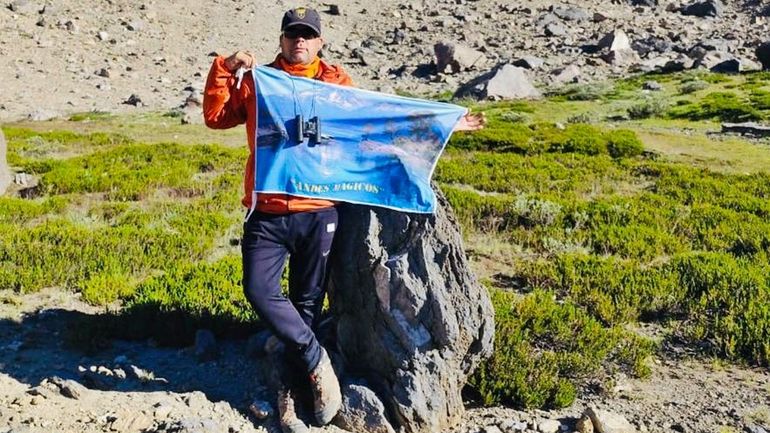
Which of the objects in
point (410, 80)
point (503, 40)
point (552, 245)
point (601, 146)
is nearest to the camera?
point (552, 245)

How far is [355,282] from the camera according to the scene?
5227 mm

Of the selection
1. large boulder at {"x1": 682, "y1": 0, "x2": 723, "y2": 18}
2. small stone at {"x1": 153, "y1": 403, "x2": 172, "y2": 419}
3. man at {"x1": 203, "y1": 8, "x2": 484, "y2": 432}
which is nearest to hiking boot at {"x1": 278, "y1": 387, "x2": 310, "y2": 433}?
man at {"x1": 203, "y1": 8, "x2": 484, "y2": 432}

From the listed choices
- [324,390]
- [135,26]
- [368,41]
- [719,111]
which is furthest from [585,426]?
[135,26]

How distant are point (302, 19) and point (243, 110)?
2.26 feet

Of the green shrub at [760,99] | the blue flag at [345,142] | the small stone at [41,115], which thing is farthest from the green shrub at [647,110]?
the blue flag at [345,142]

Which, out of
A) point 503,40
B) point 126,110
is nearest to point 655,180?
point 126,110

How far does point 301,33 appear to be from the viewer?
453 cm

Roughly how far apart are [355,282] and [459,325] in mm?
737

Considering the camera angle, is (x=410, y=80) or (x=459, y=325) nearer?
(x=459, y=325)

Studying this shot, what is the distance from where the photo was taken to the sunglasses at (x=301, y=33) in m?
4.48

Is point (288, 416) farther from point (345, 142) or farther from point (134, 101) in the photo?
point (134, 101)

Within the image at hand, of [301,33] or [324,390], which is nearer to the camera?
[301,33]

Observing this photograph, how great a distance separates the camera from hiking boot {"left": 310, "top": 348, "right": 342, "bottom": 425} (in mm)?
4910

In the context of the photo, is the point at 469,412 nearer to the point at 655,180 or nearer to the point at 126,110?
the point at 655,180
